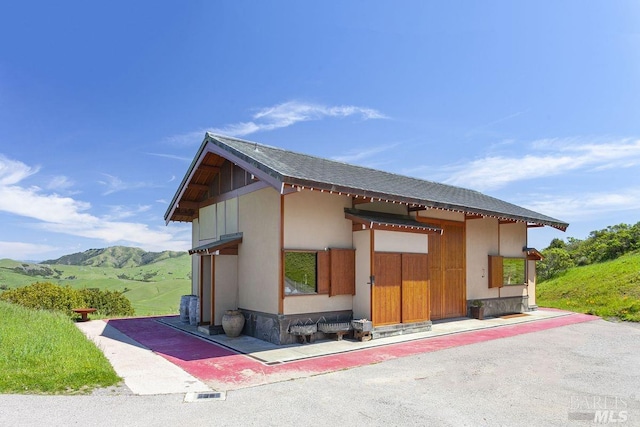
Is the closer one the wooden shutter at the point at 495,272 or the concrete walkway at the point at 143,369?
the concrete walkway at the point at 143,369

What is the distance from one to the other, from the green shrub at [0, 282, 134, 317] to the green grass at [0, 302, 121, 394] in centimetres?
766

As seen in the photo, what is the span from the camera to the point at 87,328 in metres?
11.9

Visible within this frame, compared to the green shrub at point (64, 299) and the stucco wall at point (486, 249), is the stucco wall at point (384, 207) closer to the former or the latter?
the stucco wall at point (486, 249)

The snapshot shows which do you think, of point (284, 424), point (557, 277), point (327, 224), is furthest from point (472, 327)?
point (557, 277)

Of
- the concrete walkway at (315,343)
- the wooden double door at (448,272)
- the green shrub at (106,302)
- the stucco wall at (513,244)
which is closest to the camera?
the concrete walkway at (315,343)

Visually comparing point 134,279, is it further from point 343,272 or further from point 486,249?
point 343,272

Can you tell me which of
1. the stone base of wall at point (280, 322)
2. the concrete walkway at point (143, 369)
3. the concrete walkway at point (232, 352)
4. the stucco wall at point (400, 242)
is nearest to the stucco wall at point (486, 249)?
the concrete walkway at point (232, 352)

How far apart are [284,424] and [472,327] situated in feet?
26.6

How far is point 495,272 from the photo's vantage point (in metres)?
13.9

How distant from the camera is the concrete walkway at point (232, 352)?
21.9 ft

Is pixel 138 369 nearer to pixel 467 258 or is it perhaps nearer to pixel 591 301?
pixel 467 258

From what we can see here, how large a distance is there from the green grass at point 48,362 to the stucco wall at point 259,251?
3421mm

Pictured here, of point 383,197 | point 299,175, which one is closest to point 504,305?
point 383,197

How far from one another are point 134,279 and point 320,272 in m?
57.2
